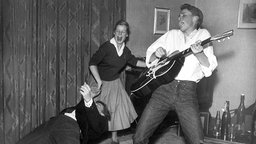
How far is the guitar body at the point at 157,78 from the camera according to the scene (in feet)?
11.0

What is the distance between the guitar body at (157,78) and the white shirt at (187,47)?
0.06 metres

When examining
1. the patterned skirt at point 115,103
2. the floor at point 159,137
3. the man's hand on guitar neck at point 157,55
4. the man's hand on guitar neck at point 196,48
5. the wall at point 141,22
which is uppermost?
the wall at point 141,22

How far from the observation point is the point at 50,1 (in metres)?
3.83

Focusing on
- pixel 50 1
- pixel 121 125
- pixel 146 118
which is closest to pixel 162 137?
pixel 121 125

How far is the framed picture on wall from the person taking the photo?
5.36 m

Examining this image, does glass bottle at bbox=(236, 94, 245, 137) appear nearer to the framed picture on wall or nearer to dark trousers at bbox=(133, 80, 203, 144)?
dark trousers at bbox=(133, 80, 203, 144)

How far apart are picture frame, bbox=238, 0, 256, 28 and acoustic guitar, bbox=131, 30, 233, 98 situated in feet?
7.15

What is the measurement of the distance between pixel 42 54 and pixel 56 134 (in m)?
1.43

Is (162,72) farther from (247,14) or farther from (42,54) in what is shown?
(247,14)

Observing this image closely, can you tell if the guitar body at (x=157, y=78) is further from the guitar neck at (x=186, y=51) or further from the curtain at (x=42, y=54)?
the curtain at (x=42, y=54)

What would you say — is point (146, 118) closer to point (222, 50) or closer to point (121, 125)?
point (121, 125)

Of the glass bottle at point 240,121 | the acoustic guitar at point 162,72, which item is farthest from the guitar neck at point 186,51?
the glass bottle at point 240,121

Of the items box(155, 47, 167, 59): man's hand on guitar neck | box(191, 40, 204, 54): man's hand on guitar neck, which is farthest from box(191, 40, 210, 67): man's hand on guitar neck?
box(155, 47, 167, 59): man's hand on guitar neck

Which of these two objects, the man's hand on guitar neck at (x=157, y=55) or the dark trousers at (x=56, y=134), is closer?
the dark trousers at (x=56, y=134)
